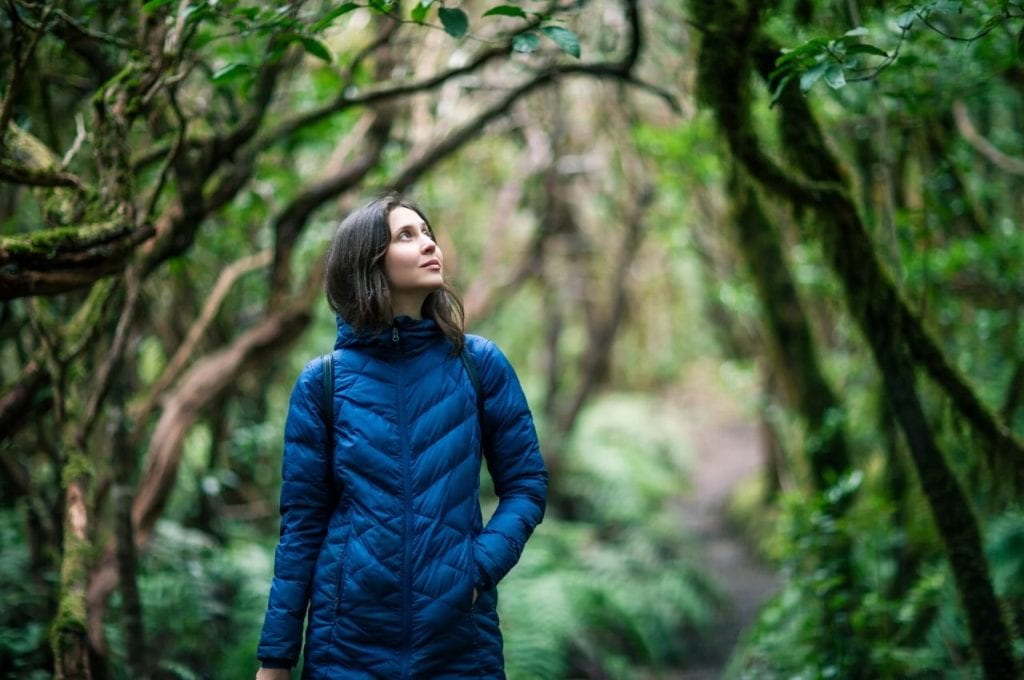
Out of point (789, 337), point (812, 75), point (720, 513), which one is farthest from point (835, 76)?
point (720, 513)

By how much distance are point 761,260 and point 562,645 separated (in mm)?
2721

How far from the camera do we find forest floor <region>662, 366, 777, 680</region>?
21.4 feet

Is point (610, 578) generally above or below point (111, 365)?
below

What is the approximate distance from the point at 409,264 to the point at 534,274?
655 cm

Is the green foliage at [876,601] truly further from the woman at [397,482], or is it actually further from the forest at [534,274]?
the woman at [397,482]

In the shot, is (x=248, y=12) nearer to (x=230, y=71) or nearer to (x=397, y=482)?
(x=230, y=71)

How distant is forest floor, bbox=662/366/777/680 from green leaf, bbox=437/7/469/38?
4.94m

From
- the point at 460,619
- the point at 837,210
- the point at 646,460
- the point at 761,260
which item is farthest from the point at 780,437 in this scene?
the point at 460,619

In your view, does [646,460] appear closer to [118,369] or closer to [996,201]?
[996,201]

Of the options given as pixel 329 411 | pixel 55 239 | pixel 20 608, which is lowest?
pixel 20 608

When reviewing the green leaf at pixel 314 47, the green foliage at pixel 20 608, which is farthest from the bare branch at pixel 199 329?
the green leaf at pixel 314 47

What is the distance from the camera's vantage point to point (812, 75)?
2268mm

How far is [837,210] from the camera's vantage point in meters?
3.17

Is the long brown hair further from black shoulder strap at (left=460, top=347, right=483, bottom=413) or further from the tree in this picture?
the tree
